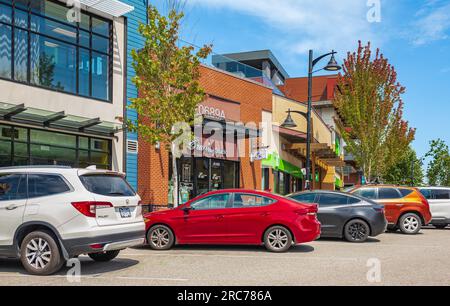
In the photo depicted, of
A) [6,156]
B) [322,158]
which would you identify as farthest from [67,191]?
[322,158]

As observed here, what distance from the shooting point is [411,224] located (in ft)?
55.3

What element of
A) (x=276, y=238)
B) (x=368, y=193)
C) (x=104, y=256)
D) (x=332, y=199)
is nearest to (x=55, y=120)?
(x=104, y=256)

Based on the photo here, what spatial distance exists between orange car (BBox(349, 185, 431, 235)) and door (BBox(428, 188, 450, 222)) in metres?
2.47

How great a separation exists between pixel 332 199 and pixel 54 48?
1046 cm

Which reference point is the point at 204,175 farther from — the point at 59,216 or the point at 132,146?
the point at 59,216

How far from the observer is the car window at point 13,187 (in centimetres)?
859

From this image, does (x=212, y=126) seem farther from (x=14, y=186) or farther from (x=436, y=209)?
(x=14, y=186)

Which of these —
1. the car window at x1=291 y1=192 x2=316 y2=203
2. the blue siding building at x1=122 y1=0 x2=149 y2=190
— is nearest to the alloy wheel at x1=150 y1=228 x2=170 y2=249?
the car window at x1=291 y1=192 x2=316 y2=203

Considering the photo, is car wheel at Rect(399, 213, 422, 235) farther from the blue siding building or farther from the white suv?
the white suv

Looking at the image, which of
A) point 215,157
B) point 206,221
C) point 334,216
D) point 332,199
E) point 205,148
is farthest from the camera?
point 215,157

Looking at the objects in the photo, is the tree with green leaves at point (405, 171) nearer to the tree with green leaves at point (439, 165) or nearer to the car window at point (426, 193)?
the tree with green leaves at point (439, 165)

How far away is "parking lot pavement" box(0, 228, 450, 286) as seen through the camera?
775 centimetres
